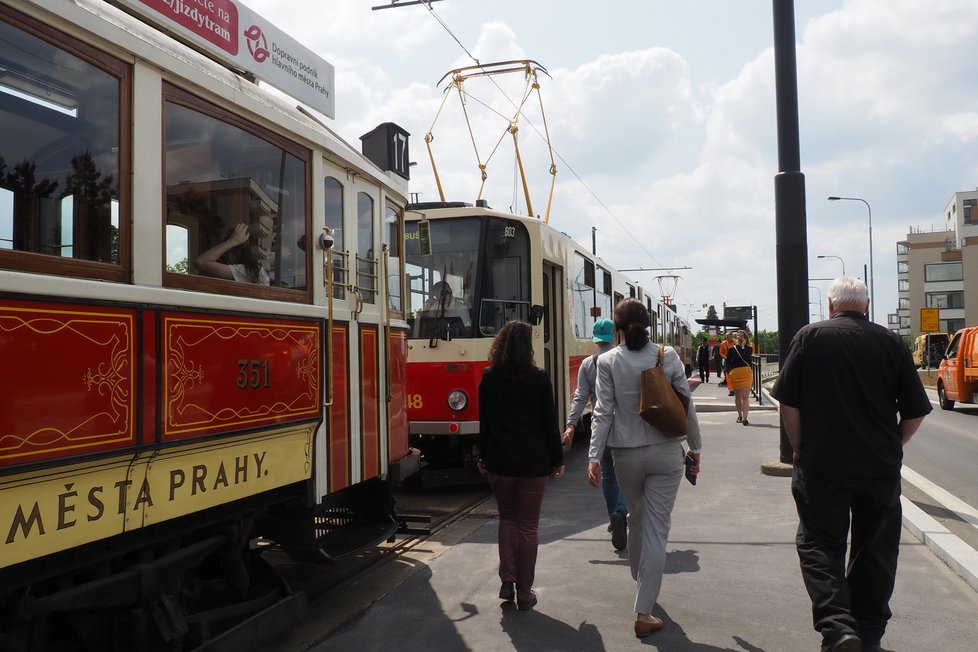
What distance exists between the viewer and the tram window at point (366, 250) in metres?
5.59

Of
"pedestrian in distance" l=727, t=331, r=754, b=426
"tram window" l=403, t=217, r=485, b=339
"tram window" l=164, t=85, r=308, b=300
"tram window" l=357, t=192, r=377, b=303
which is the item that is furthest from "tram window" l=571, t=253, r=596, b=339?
"tram window" l=164, t=85, r=308, b=300

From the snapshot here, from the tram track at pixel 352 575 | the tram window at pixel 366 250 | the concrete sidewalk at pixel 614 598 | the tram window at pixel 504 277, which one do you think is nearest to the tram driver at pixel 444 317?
the tram window at pixel 504 277

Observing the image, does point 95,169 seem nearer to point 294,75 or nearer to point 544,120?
point 294,75

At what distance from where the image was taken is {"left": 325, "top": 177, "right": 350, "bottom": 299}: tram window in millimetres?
5192

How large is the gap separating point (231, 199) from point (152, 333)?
975 mm

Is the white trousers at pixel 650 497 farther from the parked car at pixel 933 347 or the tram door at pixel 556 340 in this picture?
the parked car at pixel 933 347

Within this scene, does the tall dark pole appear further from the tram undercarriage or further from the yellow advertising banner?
the yellow advertising banner

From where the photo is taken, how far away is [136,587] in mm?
3527

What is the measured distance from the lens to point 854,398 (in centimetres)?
401

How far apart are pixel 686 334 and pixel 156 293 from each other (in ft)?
114

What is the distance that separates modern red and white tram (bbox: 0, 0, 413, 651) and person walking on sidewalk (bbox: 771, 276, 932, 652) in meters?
2.59

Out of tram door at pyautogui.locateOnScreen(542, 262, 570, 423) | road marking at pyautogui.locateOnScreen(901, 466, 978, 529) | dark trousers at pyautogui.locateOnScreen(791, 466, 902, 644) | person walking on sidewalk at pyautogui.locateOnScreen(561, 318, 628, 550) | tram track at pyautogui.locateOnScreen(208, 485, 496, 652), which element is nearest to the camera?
dark trousers at pyautogui.locateOnScreen(791, 466, 902, 644)

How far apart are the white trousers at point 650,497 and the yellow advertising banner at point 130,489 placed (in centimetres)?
181

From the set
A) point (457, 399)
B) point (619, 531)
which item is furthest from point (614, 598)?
point (457, 399)
